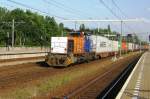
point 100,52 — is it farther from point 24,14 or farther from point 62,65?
point 24,14

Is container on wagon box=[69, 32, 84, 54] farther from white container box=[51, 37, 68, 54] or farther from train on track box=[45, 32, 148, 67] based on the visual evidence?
white container box=[51, 37, 68, 54]

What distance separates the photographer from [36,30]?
349ft

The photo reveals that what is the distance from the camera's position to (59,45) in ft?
119

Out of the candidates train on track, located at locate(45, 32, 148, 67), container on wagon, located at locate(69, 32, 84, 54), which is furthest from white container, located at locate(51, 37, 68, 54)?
container on wagon, located at locate(69, 32, 84, 54)

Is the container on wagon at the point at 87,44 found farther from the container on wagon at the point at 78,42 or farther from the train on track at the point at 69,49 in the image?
the container on wagon at the point at 78,42

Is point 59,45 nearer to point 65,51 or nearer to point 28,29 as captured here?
point 65,51

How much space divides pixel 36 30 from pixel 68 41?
70.6m

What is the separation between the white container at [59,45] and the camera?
36125mm

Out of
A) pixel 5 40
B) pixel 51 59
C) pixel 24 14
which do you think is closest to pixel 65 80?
pixel 51 59

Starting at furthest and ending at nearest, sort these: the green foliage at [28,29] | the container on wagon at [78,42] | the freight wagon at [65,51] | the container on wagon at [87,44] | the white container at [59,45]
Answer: the green foliage at [28,29] < the container on wagon at [87,44] < the container on wagon at [78,42] < the white container at [59,45] < the freight wagon at [65,51]

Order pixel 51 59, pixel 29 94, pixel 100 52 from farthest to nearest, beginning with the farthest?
pixel 100 52, pixel 51 59, pixel 29 94

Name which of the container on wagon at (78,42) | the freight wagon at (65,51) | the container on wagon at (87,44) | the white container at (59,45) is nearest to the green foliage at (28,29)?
the container on wagon at (87,44)

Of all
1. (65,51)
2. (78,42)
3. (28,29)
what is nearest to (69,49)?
(65,51)

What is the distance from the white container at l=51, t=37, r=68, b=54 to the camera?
36.1 meters
